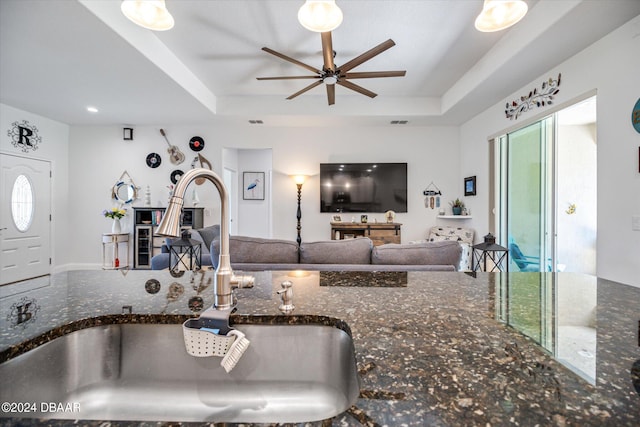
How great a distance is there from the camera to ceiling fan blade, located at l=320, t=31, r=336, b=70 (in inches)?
90.7

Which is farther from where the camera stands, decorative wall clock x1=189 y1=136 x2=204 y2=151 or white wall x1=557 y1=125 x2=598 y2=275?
decorative wall clock x1=189 y1=136 x2=204 y2=151

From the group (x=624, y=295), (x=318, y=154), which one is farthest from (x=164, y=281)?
(x=318, y=154)

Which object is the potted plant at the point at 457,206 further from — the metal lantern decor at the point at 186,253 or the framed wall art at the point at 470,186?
the metal lantern decor at the point at 186,253

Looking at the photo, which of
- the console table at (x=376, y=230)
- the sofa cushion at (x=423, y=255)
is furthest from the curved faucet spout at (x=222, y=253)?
the console table at (x=376, y=230)

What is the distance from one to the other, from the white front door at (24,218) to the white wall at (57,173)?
0.31ft

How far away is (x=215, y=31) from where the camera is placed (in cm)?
286

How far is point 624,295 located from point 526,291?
0.30 m

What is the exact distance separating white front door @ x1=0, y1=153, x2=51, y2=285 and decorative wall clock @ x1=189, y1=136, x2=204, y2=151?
91.3 inches

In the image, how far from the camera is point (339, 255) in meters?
2.21

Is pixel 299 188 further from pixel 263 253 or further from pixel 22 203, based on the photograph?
pixel 22 203

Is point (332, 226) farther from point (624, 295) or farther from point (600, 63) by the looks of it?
point (624, 295)

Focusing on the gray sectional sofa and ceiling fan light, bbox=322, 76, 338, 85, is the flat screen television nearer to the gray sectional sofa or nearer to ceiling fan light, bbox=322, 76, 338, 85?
ceiling fan light, bbox=322, 76, 338, 85

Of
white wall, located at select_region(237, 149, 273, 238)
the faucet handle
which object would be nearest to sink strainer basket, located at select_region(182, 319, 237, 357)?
the faucet handle

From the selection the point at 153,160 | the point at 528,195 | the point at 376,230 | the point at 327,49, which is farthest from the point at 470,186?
the point at 153,160
